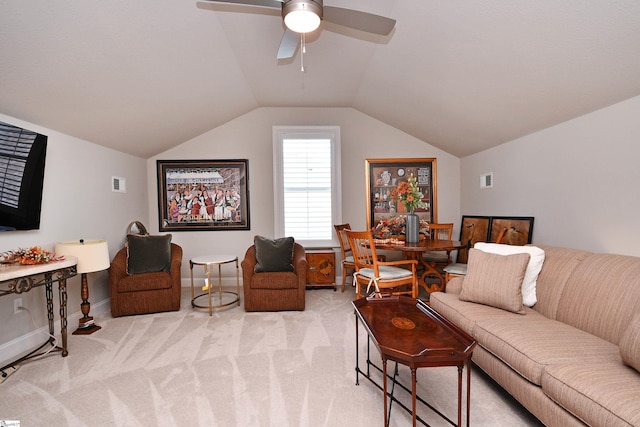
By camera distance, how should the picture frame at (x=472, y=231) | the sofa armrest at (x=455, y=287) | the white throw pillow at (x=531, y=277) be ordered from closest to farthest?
the white throw pillow at (x=531, y=277) < the sofa armrest at (x=455, y=287) < the picture frame at (x=472, y=231)

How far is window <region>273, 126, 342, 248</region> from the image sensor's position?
4.87 meters

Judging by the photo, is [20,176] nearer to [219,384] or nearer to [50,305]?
[50,305]

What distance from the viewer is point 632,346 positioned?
1.43 metres

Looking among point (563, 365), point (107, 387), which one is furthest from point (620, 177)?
point (107, 387)

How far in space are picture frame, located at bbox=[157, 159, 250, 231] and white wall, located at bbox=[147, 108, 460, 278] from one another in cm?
13

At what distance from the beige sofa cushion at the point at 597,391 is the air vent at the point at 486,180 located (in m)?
2.84

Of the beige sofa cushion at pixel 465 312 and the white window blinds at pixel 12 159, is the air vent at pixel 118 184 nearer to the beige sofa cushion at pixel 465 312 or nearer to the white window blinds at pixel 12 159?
the white window blinds at pixel 12 159

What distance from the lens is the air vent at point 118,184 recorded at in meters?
3.98

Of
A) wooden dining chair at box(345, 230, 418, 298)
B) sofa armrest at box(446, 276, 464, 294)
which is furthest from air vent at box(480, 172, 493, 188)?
sofa armrest at box(446, 276, 464, 294)

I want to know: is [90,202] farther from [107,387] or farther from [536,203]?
[536,203]

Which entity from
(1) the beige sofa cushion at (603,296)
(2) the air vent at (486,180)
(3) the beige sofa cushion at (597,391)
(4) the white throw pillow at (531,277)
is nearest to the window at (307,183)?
(2) the air vent at (486,180)

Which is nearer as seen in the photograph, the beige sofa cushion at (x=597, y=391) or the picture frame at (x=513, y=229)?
the beige sofa cushion at (x=597, y=391)

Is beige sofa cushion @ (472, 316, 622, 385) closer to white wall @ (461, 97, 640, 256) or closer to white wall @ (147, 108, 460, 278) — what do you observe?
white wall @ (461, 97, 640, 256)

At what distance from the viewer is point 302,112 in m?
4.93
